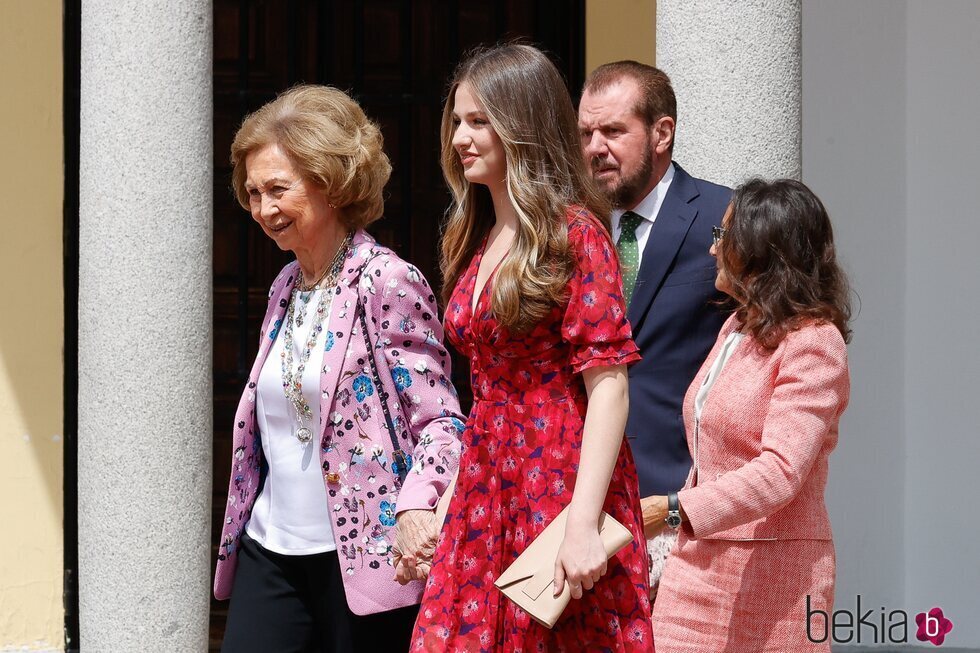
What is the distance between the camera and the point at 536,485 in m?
2.71

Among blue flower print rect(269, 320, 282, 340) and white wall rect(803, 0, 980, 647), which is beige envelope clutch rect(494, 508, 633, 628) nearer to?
blue flower print rect(269, 320, 282, 340)

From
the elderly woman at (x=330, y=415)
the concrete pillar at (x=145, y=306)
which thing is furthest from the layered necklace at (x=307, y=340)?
the concrete pillar at (x=145, y=306)

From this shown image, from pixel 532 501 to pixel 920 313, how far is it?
3610mm

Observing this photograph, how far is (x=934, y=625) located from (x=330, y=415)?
368 centimetres

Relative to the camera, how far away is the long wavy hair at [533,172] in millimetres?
2652

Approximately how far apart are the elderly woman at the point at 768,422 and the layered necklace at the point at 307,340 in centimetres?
84

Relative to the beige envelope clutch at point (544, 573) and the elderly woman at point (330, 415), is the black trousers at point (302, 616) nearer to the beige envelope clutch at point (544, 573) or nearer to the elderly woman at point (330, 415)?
the elderly woman at point (330, 415)

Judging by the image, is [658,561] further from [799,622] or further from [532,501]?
[532,501]

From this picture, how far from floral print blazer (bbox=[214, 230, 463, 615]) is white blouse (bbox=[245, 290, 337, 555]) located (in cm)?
4

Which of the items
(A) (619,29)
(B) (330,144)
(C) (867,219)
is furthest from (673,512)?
(A) (619,29)

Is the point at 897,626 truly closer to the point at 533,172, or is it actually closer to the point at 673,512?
the point at 673,512

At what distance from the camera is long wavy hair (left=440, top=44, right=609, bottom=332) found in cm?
265

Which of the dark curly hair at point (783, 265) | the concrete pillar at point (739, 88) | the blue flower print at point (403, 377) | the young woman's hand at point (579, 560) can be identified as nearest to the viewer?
the young woman's hand at point (579, 560)

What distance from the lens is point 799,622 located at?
9.96 feet
